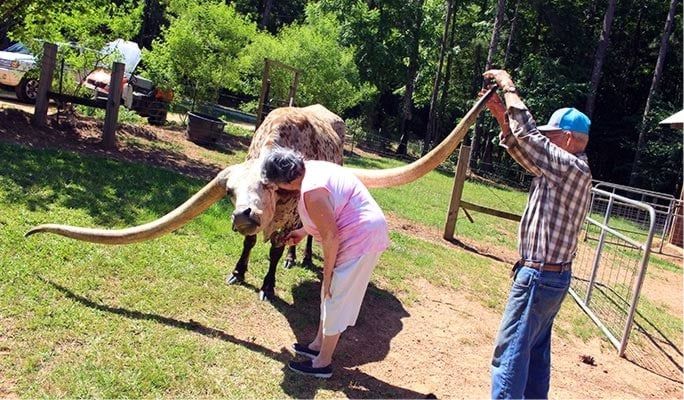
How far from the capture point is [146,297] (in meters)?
5.00

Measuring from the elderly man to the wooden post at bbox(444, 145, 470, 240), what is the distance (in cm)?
661

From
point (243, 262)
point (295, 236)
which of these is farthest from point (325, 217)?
point (243, 262)

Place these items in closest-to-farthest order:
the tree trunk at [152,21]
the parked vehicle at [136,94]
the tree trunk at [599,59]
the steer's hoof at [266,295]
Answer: the steer's hoof at [266,295] < the parked vehicle at [136,94] < the tree trunk at [599,59] < the tree trunk at [152,21]

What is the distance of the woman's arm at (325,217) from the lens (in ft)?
12.4

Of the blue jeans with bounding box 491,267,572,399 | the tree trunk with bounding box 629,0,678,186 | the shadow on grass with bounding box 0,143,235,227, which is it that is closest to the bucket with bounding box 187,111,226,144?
the shadow on grass with bounding box 0,143,235,227

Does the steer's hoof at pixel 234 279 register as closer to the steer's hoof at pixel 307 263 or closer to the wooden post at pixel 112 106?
the steer's hoof at pixel 307 263

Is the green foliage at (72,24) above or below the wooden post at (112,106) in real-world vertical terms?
above

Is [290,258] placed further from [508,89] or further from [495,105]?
[508,89]

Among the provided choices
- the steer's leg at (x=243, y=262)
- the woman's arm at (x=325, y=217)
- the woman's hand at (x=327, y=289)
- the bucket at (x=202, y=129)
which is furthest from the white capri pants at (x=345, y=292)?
the bucket at (x=202, y=129)

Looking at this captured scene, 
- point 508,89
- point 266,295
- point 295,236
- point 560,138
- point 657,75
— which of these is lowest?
point 266,295

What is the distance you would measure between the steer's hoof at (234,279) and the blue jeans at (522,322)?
3.00 meters

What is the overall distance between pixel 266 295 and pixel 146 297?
3.75 feet

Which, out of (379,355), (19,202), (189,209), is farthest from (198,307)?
(19,202)

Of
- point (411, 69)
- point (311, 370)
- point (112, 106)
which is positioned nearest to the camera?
point (311, 370)
